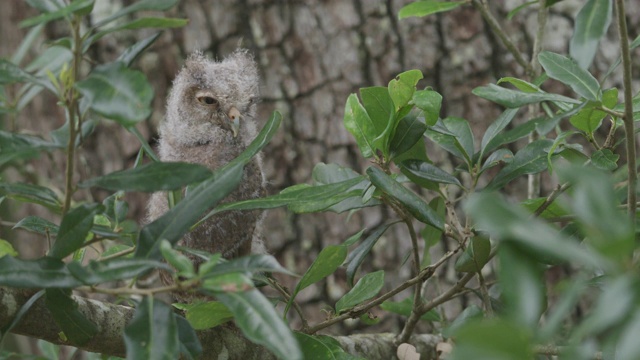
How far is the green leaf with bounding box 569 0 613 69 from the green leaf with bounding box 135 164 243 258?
0.38 meters

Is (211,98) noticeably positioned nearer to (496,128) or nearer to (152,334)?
(496,128)

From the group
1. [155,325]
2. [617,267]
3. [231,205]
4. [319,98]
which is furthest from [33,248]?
[617,267]

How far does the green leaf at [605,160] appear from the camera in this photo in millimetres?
1062

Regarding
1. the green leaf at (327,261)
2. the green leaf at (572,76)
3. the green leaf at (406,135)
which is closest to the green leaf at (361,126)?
the green leaf at (406,135)

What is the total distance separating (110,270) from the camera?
793 millimetres

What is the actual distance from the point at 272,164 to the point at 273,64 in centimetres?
32

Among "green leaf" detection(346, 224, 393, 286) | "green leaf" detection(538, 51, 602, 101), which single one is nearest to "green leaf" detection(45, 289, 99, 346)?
"green leaf" detection(346, 224, 393, 286)

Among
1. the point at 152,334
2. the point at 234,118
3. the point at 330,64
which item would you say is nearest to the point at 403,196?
the point at 152,334

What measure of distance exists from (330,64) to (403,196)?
Answer: 1.42 metres

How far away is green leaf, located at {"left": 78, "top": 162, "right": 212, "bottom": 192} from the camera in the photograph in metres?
0.83

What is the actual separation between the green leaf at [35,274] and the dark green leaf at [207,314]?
260mm

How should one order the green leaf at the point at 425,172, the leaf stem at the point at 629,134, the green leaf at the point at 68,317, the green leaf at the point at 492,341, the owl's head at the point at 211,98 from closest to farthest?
the green leaf at the point at 492,341, the leaf stem at the point at 629,134, the green leaf at the point at 68,317, the green leaf at the point at 425,172, the owl's head at the point at 211,98

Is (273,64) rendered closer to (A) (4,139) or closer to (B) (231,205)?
(B) (231,205)

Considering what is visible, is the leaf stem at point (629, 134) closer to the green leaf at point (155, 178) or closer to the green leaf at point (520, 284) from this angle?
the green leaf at point (520, 284)
